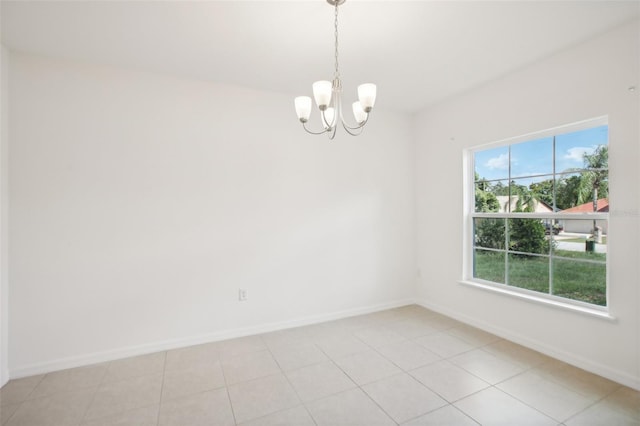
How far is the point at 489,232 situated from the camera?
3.34 metres

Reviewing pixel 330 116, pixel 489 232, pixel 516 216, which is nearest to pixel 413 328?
pixel 489 232

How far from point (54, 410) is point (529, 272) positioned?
404 cm

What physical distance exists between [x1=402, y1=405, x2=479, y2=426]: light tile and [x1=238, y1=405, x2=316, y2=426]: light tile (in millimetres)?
608

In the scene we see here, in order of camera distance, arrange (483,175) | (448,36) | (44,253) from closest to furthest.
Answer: (448,36) < (44,253) < (483,175)

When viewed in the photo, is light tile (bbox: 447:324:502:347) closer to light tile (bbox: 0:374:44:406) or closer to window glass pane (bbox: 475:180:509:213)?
window glass pane (bbox: 475:180:509:213)

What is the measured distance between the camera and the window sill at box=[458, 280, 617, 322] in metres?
2.34

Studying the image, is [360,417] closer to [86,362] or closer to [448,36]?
[86,362]

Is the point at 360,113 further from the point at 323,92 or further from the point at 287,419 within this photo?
the point at 287,419

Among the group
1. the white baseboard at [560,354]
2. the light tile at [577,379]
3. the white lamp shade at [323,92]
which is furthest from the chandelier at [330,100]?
the white baseboard at [560,354]

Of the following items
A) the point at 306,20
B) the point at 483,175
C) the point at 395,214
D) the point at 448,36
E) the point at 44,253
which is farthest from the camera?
the point at 395,214

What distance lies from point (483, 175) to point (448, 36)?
66.4 inches

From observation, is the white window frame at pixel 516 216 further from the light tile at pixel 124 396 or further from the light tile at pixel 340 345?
the light tile at pixel 124 396

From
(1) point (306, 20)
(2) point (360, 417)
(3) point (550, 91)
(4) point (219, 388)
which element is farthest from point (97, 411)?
(3) point (550, 91)

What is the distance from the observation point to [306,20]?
2107mm
